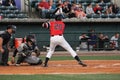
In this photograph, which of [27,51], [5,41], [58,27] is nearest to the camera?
[58,27]

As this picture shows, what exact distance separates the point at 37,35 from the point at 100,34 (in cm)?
309

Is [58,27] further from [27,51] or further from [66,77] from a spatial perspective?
[66,77]

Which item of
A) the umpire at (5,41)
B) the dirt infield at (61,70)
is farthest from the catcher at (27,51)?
the dirt infield at (61,70)

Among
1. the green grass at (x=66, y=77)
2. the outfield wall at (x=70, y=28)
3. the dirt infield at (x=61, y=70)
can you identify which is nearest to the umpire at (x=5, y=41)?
the dirt infield at (x=61, y=70)

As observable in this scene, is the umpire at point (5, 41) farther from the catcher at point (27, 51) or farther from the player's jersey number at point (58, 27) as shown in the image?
the player's jersey number at point (58, 27)

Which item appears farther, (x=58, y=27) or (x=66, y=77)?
(x=58, y=27)

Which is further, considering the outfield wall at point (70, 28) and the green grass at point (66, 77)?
the outfield wall at point (70, 28)

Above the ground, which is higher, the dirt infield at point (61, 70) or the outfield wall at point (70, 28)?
the dirt infield at point (61, 70)

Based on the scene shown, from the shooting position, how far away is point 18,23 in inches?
→ 877

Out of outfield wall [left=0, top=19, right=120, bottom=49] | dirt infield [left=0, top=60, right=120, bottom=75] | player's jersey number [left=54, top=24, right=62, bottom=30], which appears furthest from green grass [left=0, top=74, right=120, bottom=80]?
outfield wall [left=0, top=19, right=120, bottom=49]

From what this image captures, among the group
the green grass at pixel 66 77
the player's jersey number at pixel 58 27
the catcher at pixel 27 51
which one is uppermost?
the player's jersey number at pixel 58 27

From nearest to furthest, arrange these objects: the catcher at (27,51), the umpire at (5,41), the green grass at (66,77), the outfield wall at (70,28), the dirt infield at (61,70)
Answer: the green grass at (66,77), the dirt infield at (61,70), the umpire at (5,41), the catcher at (27,51), the outfield wall at (70,28)

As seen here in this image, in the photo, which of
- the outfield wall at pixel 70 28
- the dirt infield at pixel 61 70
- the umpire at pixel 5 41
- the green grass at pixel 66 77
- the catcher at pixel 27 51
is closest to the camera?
the green grass at pixel 66 77

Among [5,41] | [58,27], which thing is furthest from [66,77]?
[5,41]
